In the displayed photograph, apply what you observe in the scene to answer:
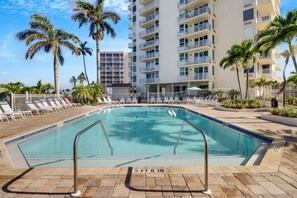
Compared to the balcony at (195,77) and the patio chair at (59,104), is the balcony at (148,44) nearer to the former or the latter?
the balcony at (195,77)

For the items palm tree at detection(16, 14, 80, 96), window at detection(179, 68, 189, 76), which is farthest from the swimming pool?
window at detection(179, 68, 189, 76)

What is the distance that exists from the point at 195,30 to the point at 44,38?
67.9 ft

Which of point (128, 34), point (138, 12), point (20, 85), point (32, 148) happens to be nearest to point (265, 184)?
point (32, 148)

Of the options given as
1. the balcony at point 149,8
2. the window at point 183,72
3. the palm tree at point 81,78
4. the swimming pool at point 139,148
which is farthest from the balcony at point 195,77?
the palm tree at point 81,78

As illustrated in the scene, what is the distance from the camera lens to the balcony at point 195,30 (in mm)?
29114

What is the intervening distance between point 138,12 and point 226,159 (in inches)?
1667

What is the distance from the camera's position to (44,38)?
2047 centimetres

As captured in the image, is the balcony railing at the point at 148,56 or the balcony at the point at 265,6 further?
the balcony railing at the point at 148,56

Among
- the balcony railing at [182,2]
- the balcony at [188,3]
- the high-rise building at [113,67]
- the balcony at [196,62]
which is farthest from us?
the high-rise building at [113,67]

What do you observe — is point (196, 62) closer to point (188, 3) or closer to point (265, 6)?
point (188, 3)

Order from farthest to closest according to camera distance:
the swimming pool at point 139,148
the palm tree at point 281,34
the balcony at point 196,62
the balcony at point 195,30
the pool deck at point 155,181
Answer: the balcony at point 196,62
the balcony at point 195,30
the palm tree at point 281,34
the swimming pool at point 139,148
the pool deck at point 155,181

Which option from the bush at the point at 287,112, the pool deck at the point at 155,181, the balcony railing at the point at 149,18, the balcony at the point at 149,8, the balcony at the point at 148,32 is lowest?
the pool deck at the point at 155,181

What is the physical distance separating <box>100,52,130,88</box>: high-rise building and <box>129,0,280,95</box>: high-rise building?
2384 inches

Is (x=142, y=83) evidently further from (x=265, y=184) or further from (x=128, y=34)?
(x=265, y=184)
